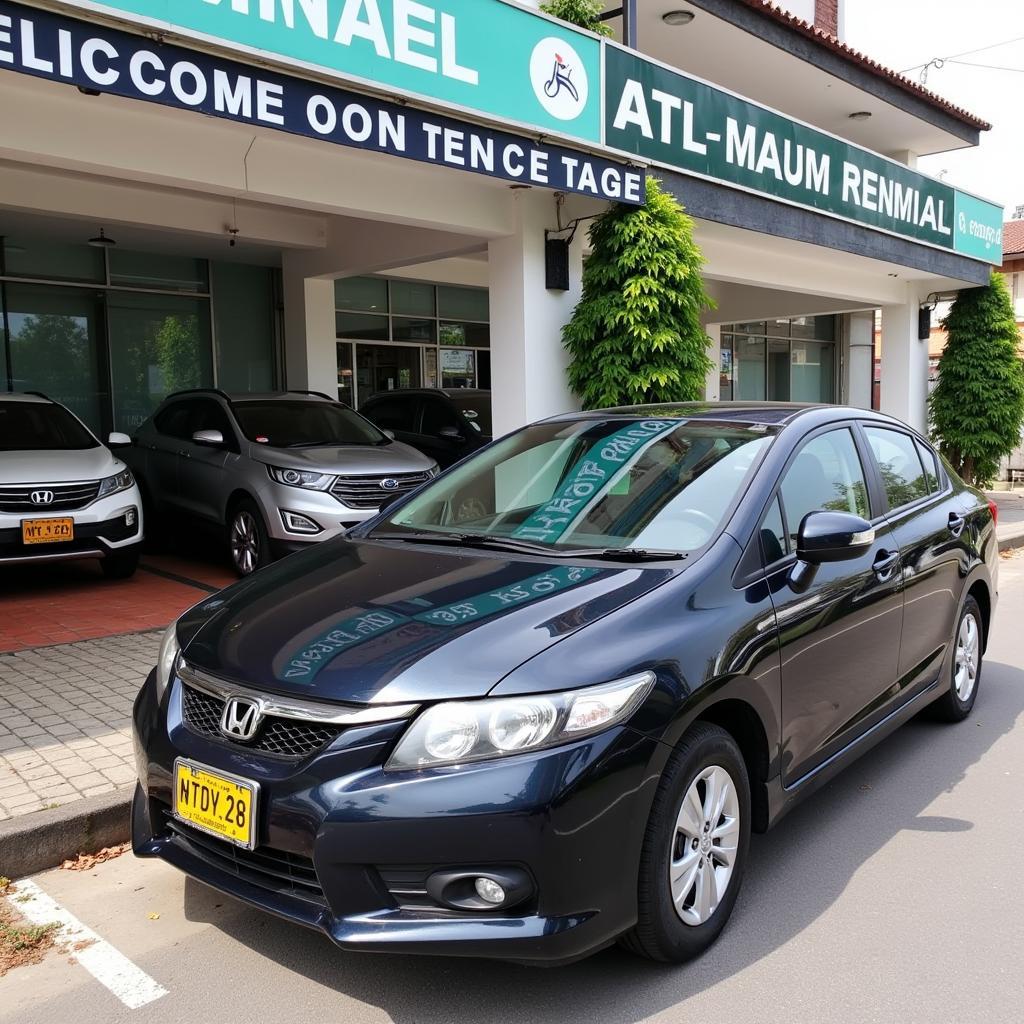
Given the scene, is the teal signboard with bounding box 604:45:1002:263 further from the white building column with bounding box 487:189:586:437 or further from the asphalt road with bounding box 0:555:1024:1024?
the asphalt road with bounding box 0:555:1024:1024

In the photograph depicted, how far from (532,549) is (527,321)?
236 inches

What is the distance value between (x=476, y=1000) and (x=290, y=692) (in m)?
1.01

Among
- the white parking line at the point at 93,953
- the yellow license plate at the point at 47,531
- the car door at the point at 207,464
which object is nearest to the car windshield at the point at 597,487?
the white parking line at the point at 93,953

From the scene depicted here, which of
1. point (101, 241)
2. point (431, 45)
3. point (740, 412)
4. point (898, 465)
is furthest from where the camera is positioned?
point (101, 241)

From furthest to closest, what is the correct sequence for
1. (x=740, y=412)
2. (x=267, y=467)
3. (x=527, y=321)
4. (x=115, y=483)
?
(x=527, y=321)
(x=267, y=467)
(x=115, y=483)
(x=740, y=412)

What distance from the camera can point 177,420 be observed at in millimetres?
9781

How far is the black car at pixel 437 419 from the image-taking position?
11180mm

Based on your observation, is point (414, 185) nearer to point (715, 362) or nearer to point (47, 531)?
point (47, 531)

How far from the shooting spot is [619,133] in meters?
8.46

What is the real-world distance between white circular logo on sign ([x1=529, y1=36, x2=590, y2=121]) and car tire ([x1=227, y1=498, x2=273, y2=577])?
403 centimetres

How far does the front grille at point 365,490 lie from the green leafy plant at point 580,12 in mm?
4225

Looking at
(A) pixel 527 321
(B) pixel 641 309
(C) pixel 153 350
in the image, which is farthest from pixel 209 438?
(C) pixel 153 350

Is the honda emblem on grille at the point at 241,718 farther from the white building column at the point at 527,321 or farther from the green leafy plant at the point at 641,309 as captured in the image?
the white building column at the point at 527,321

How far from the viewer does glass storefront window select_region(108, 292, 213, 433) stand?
12.9 m
